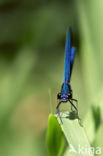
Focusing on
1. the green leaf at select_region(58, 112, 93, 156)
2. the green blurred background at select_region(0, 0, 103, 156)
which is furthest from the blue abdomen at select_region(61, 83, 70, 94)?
the green leaf at select_region(58, 112, 93, 156)

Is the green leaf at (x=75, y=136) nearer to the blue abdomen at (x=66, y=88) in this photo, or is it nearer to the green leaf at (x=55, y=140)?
the green leaf at (x=55, y=140)

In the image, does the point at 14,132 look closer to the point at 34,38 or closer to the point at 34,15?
the point at 34,38

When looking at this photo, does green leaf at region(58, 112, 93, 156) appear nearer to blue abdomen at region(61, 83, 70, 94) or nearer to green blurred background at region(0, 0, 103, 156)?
green blurred background at region(0, 0, 103, 156)

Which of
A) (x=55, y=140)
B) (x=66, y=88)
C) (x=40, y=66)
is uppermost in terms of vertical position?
(x=40, y=66)

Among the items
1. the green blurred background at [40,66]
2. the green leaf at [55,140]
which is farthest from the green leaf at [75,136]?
the green blurred background at [40,66]

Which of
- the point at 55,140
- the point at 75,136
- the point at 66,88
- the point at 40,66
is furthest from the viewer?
the point at 40,66

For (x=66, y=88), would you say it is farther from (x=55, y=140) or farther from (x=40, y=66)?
(x=40, y=66)

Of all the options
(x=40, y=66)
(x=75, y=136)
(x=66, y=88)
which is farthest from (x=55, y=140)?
(x=40, y=66)
